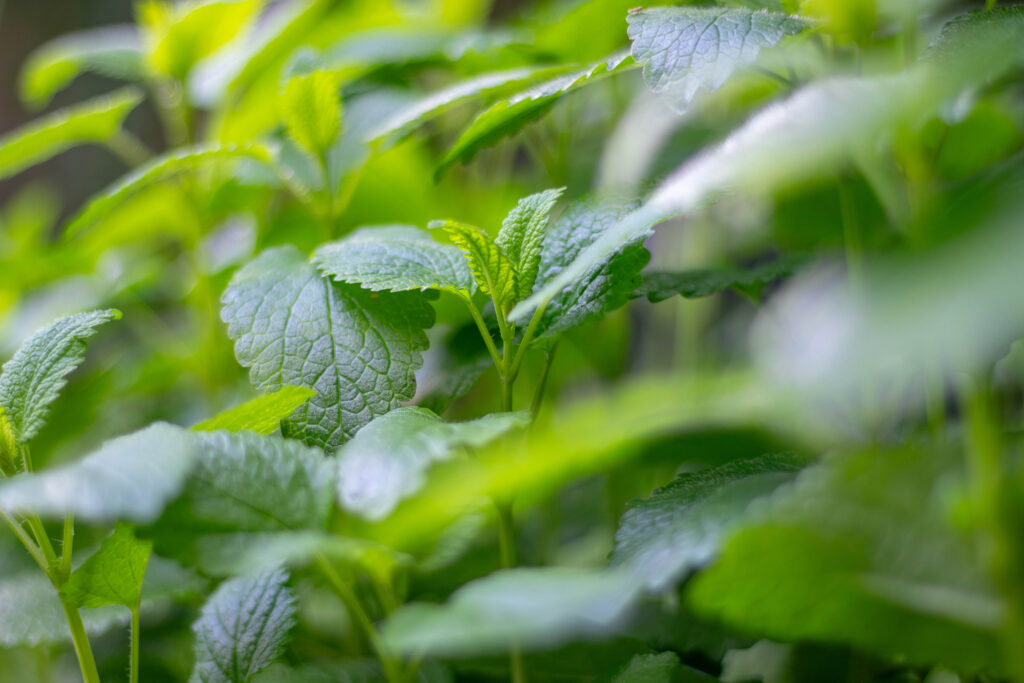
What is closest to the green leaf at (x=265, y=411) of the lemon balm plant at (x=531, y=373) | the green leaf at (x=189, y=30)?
the lemon balm plant at (x=531, y=373)

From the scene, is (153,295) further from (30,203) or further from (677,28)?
(677,28)

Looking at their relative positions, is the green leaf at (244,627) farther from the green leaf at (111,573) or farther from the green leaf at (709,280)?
the green leaf at (709,280)

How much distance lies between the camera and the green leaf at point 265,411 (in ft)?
1.45

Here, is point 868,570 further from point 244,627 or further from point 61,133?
point 61,133

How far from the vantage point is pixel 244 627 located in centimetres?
50

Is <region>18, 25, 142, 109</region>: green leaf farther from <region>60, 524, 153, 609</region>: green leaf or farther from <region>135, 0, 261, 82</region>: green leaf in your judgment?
<region>60, 524, 153, 609</region>: green leaf

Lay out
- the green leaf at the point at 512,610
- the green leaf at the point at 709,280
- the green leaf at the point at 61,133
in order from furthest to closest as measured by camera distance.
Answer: the green leaf at the point at 61,133 < the green leaf at the point at 709,280 < the green leaf at the point at 512,610

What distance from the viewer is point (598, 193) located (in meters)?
0.55

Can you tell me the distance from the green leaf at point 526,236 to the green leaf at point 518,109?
74 millimetres

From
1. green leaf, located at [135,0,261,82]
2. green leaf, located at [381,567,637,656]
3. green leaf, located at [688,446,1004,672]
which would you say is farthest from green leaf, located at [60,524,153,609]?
green leaf, located at [135,0,261,82]

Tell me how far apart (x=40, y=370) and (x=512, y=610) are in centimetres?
36

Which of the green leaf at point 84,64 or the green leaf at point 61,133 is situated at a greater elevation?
the green leaf at point 84,64

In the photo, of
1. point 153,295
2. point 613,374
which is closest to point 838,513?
point 613,374

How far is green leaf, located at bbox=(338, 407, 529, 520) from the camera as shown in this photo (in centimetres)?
33
